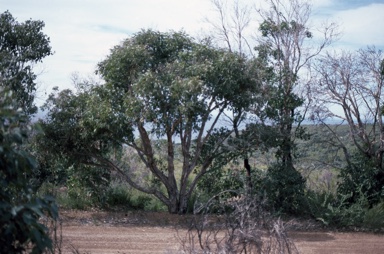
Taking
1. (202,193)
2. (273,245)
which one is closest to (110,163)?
(202,193)

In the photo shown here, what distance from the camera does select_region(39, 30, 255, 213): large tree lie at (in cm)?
1414

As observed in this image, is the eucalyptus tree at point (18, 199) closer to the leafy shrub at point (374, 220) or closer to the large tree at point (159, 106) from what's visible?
the large tree at point (159, 106)

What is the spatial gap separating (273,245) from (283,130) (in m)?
9.56

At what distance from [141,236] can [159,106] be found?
3.11 metres

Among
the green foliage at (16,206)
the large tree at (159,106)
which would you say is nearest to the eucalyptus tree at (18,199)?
the green foliage at (16,206)

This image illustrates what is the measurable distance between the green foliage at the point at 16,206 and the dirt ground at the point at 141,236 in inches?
227

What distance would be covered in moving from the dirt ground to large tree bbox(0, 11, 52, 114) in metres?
3.33

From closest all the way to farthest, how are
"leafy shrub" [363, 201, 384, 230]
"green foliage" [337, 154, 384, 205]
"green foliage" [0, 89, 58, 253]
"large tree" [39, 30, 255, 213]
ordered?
"green foliage" [0, 89, 58, 253]
"large tree" [39, 30, 255, 213]
"leafy shrub" [363, 201, 384, 230]
"green foliage" [337, 154, 384, 205]

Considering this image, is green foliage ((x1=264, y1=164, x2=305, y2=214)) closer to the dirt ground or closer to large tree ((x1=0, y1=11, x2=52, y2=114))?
the dirt ground

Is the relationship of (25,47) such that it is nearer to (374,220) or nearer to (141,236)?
(141,236)

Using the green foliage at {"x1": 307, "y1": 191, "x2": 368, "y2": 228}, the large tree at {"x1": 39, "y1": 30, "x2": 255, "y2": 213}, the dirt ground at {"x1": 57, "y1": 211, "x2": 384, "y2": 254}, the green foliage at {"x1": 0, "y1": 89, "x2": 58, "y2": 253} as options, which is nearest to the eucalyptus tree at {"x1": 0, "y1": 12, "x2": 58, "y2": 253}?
the green foliage at {"x1": 0, "y1": 89, "x2": 58, "y2": 253}

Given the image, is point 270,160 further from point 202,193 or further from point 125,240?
point 125,240

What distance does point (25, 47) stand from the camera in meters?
15.3

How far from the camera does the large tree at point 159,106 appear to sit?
557 inches
